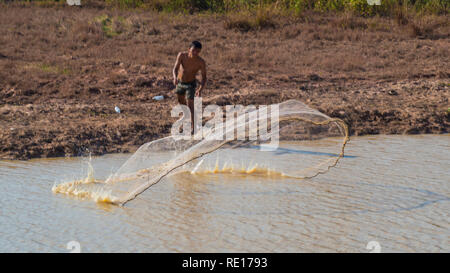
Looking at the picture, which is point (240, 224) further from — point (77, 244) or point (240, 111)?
point (240, 111)

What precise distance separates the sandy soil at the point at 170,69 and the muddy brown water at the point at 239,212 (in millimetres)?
1163

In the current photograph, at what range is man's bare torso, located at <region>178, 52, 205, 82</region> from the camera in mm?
7707

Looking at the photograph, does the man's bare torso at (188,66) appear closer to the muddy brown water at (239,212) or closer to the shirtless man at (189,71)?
the shirtless man at (189,71)

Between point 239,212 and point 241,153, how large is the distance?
2.34m

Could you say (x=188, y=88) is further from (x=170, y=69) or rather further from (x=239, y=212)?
(x=170, y=69)

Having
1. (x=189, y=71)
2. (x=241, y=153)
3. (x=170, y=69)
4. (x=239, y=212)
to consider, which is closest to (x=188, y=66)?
(x=189, y=71)

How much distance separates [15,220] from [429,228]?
→ 12.7 ft

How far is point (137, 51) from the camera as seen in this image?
12.7m

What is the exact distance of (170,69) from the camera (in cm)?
1146

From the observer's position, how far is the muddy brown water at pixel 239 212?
4961mm

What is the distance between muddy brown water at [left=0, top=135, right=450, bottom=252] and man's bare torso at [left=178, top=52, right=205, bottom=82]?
1396mm

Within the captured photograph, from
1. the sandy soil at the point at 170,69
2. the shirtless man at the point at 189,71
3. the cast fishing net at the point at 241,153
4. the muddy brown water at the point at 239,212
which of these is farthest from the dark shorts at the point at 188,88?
the muddy brown water at the point at 239,212
